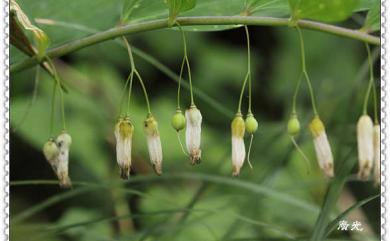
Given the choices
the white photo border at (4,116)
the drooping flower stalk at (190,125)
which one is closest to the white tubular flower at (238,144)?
the drooping flower stalk at (190,125)

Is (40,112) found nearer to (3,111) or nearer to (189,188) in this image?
(189,188)

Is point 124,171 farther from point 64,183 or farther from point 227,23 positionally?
point 227,23

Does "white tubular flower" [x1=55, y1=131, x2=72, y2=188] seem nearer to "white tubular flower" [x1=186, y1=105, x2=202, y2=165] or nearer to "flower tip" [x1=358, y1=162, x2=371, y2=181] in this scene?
"white tubular flower" [x1=186, y1=105, x2=202, y2=165]

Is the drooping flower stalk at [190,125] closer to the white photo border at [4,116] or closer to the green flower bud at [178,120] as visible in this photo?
the green flower bud at [178,120]

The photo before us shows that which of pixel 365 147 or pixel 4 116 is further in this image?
pixel 4 116

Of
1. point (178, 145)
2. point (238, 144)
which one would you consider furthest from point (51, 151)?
point (178, 145)

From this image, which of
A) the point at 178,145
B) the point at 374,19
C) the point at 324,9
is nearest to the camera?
the point at 324,9

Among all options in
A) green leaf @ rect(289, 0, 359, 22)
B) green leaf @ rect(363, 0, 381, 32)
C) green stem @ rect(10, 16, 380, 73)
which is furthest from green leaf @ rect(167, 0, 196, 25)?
green leaf @ rect(363, 0, 381, 32)
